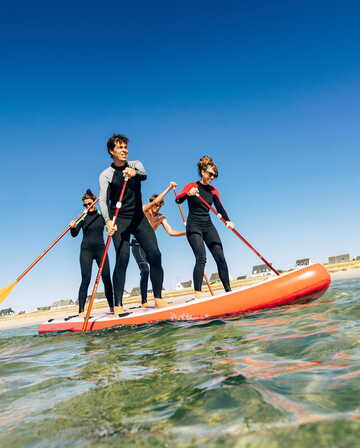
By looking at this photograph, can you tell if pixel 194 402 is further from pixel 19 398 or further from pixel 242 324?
pixel 242 324

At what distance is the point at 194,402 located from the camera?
5.82ft

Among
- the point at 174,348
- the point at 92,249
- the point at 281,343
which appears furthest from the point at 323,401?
the point at 92,249

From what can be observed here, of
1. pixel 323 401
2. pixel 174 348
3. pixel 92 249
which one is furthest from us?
pixel 92 249

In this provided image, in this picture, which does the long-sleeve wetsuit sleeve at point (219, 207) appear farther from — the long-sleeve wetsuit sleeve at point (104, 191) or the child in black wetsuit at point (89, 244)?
the child in black wetsuit at point (89, 244)

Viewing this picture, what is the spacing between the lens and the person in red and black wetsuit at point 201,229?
6492 millimetres

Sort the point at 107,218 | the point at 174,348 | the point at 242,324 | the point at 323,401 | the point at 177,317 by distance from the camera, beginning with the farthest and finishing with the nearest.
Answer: the point at 107,218 → the point at 177,317 → the point at 242,324 → the point at 174,348 → the point at 323,401

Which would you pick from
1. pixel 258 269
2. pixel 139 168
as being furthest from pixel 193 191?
pixel 258 269

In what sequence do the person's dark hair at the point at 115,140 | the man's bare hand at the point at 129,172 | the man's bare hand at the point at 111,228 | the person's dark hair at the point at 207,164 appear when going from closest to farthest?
the man's bare hand at the point at 111,228 < the man's bare hand at the point at 129,172 < the person's dark hair at the point at 115,140 < the person's dark hair at the point at 207,164

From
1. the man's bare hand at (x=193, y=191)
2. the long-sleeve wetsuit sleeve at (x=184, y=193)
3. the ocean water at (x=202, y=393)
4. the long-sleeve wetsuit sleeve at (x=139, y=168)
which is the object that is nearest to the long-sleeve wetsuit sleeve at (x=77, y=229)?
the long-sleeve wetsuit sleeve at (x=139, y=168)

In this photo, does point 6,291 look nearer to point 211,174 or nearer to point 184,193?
point 184,193

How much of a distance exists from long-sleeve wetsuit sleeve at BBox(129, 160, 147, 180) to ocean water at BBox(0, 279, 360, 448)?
3388mm

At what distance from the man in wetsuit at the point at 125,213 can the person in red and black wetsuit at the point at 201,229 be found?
711mm

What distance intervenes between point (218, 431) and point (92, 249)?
21.9 ft

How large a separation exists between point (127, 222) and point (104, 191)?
693 millimetres
